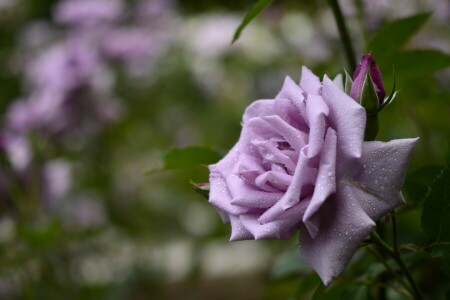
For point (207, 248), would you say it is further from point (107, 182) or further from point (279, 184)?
point (279, 184)

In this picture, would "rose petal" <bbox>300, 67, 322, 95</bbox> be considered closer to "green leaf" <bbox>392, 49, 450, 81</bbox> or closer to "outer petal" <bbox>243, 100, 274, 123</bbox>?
"outer petal" <bbox>243, 100, 274, 123</bbox>

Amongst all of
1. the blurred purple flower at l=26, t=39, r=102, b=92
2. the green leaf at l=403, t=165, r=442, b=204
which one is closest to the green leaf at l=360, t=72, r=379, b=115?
the green leaf at l=403, t=165, r=442, b=204

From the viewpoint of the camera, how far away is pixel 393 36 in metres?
0.50

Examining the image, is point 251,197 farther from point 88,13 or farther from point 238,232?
point 88,13

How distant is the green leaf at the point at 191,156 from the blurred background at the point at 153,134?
3 centimetres

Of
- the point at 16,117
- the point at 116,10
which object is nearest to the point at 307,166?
the point at 16,117

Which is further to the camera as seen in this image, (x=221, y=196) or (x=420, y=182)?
(x=420, y=182)

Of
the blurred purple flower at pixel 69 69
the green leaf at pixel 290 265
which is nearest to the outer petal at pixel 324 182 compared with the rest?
the green leaf at pixel 290 265

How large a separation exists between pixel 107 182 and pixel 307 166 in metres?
1.19

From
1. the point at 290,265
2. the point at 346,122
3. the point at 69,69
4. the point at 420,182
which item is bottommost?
the point at 69,69

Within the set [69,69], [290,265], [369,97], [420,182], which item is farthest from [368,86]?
[69,69]

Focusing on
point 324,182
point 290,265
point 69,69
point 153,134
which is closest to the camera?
point 324,182

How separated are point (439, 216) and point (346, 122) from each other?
9cm

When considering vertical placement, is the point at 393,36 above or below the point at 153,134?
above
